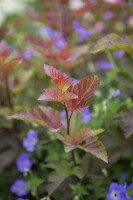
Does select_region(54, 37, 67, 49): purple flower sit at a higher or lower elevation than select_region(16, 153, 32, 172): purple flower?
higher

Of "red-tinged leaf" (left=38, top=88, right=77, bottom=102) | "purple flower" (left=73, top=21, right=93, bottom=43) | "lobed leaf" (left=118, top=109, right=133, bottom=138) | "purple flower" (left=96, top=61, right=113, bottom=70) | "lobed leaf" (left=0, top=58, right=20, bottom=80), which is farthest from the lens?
"purple flower" (left=73, top=21, right=93, bottom=43)

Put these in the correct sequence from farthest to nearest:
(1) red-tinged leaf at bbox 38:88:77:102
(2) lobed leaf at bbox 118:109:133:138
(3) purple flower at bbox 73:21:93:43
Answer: (3) purple flower at bbox 73:21:93:43 → (2) lobed leaf at bbox 118:109:133:138 → (1) red-tinged leaf at bbox 38:88:77:102

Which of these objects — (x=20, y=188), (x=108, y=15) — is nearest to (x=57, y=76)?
(x=20, y=188)

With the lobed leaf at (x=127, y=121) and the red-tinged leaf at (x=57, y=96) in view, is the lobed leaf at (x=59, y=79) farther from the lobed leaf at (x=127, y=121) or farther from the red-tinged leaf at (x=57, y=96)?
the lobed leaf at (x=127, y=121)

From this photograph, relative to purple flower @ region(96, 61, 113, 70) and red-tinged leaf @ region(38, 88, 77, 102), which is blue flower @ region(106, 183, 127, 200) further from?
purple flower @ region(96, 61, 113, 70)

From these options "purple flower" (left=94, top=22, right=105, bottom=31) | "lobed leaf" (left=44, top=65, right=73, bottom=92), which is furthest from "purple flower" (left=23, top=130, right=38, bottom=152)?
"purple flower" (left=94, top=22, right=105, bottom=31)

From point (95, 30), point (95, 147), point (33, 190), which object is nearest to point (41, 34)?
point (95, 30)

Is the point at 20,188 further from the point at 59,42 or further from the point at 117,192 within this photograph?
the point at 59,42
